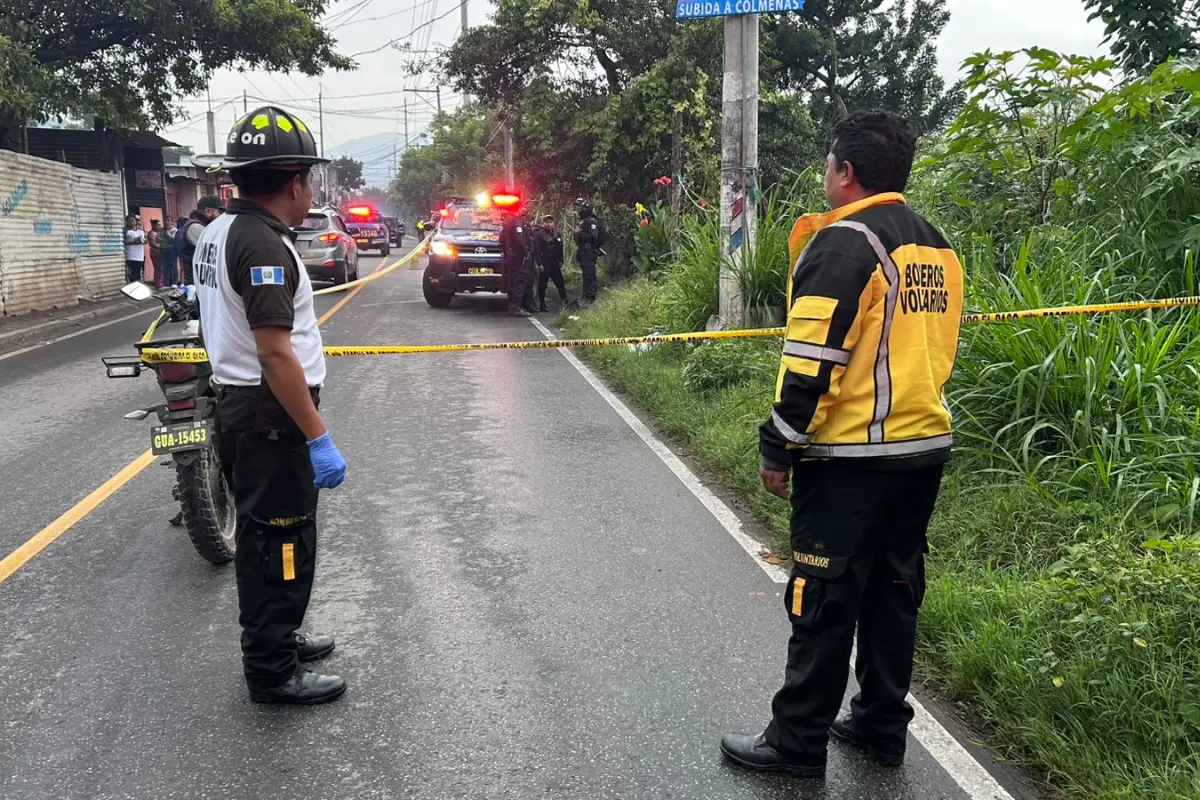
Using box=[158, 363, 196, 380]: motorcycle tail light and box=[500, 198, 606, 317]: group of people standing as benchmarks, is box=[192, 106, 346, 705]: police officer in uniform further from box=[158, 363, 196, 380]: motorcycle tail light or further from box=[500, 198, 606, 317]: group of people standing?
box=[500, 198, 606, 317]: group of people standing

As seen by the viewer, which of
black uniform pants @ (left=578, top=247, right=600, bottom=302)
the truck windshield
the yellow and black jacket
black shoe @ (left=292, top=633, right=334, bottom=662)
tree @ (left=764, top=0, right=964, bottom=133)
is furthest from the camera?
tree @ (left=764, top=0, right=964, bottom=133)

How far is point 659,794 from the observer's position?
2.84 meters

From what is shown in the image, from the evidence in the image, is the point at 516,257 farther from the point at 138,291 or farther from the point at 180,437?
the point at 180,437

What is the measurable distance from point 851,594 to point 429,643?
5.86 ft

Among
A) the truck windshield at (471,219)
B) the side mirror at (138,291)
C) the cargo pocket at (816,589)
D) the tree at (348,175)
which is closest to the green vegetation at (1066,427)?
the cargo pocket at (816,589)

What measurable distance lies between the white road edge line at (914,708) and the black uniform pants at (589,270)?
273 inches

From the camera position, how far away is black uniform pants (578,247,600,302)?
629 inches

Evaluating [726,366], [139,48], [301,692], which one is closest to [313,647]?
[301,692]

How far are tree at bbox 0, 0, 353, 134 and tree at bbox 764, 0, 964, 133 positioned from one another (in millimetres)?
15279

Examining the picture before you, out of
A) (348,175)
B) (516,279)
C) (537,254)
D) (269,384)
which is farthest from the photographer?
(348,175)

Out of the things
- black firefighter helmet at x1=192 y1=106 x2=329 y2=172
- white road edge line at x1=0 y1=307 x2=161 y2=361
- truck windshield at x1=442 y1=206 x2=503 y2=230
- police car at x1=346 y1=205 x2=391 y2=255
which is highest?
police car at x1=346 y1=205 x2=391 y2=255

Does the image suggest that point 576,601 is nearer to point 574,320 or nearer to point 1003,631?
point 1003,631

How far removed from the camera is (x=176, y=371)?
4.50 m

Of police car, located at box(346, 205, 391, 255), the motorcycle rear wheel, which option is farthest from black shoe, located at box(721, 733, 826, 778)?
police car, located at box(346, 205, 391, 255)
